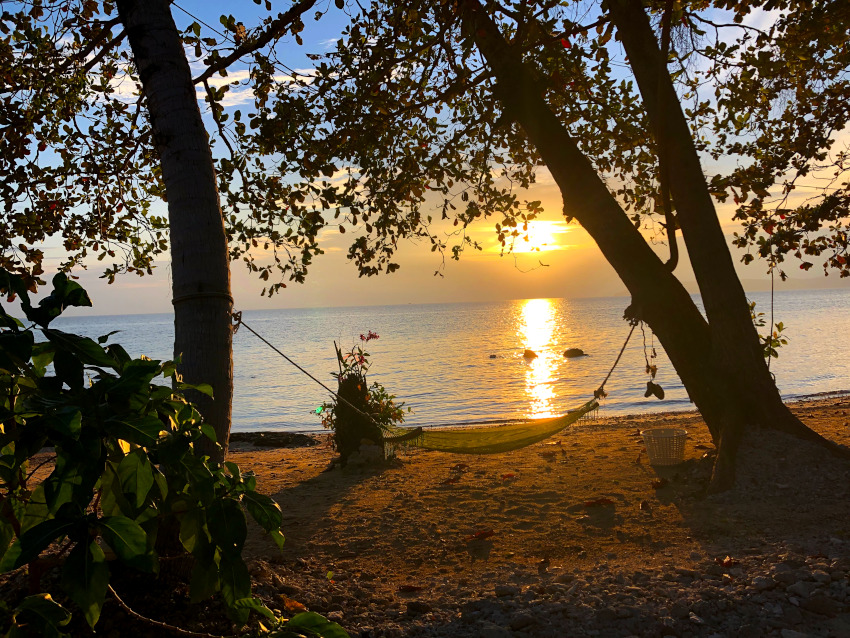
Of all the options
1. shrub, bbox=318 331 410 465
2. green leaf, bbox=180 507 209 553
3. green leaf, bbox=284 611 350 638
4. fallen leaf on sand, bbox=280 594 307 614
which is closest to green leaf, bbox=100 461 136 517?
green leaf, bbox=180 507 209 553

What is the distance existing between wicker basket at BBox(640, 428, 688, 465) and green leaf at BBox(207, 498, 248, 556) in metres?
4.73

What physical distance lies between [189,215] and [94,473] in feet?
6.72

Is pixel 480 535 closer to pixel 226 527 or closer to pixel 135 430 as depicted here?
pixel 226 527

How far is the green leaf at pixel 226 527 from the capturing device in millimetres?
1181

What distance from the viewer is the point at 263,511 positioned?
128cm

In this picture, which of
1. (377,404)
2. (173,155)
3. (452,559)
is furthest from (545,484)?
(173,155)

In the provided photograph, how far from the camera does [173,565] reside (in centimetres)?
262

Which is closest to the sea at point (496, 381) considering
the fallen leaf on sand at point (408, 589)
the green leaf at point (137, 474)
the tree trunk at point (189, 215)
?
the fallen leaf on sand at point (408, 589)

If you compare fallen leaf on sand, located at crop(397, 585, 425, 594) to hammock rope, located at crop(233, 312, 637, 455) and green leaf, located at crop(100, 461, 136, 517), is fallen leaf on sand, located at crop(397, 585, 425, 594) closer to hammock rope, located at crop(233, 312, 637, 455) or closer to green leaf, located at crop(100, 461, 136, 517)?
hammock rope, located at crop(233, 312, 637, 455)

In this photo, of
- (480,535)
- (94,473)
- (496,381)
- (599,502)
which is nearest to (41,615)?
(94,473)

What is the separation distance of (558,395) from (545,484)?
14.1 meters

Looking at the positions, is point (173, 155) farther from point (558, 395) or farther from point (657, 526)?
point (558, 395)

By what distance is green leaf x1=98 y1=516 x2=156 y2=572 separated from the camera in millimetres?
916

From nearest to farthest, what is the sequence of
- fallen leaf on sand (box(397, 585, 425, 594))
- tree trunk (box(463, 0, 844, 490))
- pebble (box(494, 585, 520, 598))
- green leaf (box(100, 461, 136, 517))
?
green leaf (box(100, 461, 136, 517))
pebble (box(494, 585, 520, 598))
fallen leaf on sand (box(397, 585, 425, 594))
tree trunk (box(463, 0, 844, 490))
